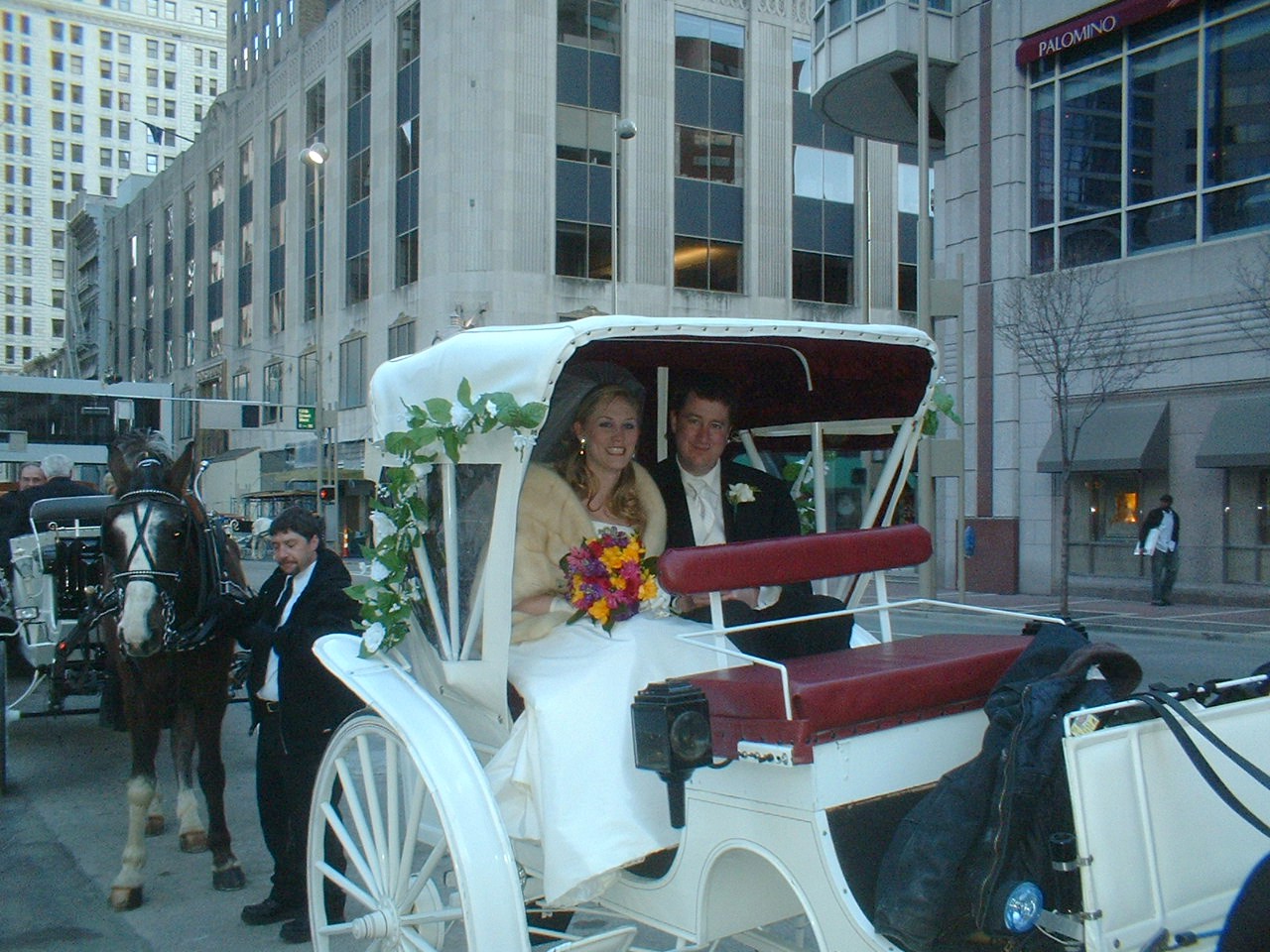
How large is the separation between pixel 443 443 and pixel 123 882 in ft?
10.4

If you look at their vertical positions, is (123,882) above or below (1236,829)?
below

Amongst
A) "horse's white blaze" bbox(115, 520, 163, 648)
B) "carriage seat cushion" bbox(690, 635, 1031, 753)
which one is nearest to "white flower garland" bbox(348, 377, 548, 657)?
"carriage seat cushion" bbox(690, 635, 1031, 753)

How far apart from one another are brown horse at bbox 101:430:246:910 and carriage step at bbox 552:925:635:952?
8.77 feet

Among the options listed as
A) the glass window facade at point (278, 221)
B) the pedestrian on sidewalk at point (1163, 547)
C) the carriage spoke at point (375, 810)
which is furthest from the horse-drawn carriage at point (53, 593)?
the glass window facade at point (278, 221)

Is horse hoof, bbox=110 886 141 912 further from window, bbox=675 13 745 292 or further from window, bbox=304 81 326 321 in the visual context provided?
window, bbox=304 81 326 321

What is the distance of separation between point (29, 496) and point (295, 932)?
5.68 m

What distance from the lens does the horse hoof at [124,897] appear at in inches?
204

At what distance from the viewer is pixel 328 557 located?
5129 millimetres

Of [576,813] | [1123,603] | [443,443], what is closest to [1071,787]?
[576,813]

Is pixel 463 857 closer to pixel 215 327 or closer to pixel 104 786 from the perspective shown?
pixel 104 786

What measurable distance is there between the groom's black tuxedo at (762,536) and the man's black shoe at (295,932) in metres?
2.33

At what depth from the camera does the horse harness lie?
5148 mm

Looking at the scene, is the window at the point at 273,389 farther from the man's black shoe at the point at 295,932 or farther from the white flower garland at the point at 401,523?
the white flower garland at the point at 401,523

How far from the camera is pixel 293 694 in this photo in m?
4.87
